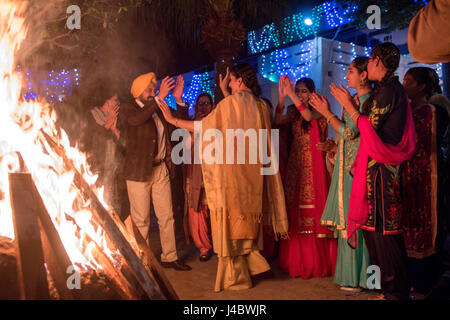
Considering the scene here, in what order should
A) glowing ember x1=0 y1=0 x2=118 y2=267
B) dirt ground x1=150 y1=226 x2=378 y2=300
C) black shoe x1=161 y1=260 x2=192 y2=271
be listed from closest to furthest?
glowing ember x1=0 y1=0 x2=118 y2=267 → dirt ground x1=150 y1=226 x2=378 y2=300 → black shoe x1=161 y1=260 x2=192 y2=271

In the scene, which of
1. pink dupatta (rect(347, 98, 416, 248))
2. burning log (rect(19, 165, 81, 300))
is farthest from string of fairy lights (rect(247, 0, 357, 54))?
burning log (rect(19, 165, 81, 300))

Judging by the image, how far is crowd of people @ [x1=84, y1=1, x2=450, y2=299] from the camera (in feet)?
11.7

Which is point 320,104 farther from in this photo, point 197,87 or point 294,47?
point 197,87

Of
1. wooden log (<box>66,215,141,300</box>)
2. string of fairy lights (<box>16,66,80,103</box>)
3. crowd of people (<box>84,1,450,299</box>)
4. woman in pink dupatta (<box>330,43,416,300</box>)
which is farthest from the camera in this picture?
string of fairy lights (<box>16,66,80,103</box>)

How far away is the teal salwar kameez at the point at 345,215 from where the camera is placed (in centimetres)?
404

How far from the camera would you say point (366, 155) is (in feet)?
12.0

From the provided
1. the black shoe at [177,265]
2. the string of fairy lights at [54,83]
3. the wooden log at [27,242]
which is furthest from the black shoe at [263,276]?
the string of fairy lights at [54,83]

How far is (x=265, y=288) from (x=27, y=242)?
101 inches

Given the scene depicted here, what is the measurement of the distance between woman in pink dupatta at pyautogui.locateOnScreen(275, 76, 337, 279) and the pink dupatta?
3.08 ft

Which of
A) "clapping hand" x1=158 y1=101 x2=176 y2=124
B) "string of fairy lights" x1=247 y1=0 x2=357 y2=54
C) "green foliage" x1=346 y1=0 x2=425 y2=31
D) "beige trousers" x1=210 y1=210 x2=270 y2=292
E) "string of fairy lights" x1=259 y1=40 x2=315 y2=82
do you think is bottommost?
"beige trousers" x1=210 y1=210 x2=270 y2=292

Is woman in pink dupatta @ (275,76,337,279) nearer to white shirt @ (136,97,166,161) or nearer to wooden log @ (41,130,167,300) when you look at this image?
white shirt @ (136,97,166,161)

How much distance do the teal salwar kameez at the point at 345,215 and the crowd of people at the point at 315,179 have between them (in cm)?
1

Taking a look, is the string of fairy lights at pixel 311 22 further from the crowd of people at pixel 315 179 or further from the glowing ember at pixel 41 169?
the glowing ember at pixel 41 169

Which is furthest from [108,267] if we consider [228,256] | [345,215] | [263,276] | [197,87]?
[197,87]
